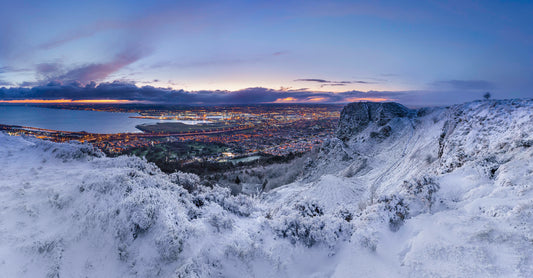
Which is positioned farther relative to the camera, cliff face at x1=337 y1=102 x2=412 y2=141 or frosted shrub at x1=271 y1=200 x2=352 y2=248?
cliff face at x1=337 y1=102 x2=412 y2=141

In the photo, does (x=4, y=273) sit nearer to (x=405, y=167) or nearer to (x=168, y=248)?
(x=168, y=248)

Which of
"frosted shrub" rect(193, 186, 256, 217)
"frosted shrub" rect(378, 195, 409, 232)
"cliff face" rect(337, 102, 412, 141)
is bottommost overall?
"frosted shrub" rect(193, 186, 256, 217)

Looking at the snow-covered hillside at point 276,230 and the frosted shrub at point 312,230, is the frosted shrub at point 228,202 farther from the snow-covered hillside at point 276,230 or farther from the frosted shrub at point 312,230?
the frosted shrub at point 312,230

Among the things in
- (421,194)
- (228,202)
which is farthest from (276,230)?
(421,194)

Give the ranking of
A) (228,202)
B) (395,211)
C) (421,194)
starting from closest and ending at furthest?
(395,211)
(421,194)
(228,202)

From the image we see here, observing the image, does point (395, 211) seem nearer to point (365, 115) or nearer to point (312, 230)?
point (312, 230)

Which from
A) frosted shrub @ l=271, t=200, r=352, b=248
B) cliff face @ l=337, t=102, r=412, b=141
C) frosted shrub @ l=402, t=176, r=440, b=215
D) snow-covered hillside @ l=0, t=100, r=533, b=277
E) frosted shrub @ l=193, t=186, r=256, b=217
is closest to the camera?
snow-covered hillside @ l=0, t=100, r=533, b=277

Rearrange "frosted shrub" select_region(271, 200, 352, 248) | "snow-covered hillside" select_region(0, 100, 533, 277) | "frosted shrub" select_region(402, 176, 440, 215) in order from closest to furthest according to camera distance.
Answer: "snow-covered hillside" select_region(0, 100, 533, 277)
"frosted shrub" select_region(271, 200, 352, 248)
"frosted shrub" select_region(402, 176, 440, 215)

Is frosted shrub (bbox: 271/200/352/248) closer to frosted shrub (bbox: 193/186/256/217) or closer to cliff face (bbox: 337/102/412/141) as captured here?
frosted shrub (bbox: 193/186/256/217)

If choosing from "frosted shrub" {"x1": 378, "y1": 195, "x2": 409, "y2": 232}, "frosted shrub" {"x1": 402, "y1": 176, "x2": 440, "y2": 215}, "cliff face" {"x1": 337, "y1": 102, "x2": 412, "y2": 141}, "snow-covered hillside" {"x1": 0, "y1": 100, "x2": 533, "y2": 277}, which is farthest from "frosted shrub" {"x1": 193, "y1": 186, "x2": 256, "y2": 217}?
"cliff face" {"x1": 337, "y1": 102, "x2": 412, "y2": 141}

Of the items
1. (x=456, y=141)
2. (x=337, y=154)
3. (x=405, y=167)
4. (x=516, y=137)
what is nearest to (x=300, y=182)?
(x=337, y=154)
